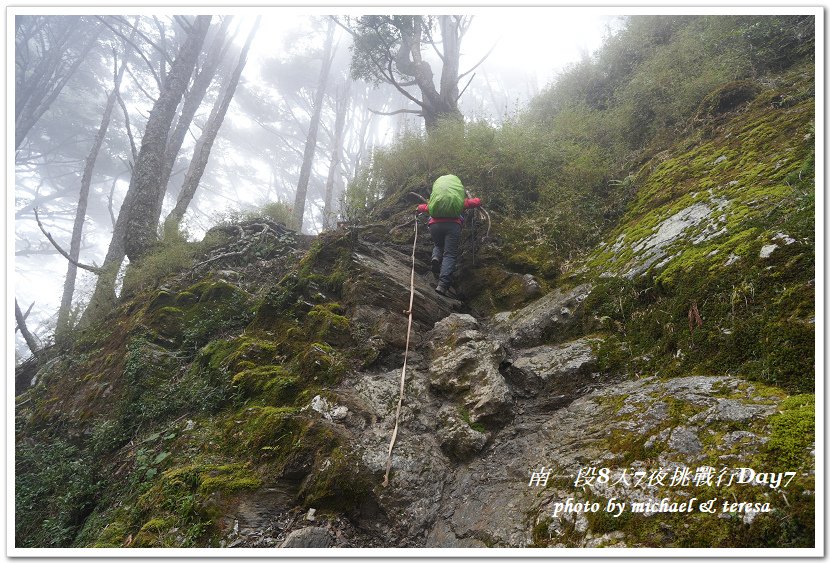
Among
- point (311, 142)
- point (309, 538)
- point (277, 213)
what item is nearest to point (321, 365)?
point (309, 538)

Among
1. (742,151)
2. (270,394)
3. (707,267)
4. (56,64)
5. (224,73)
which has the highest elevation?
(224,73)

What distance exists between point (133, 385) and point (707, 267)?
19.0 ft

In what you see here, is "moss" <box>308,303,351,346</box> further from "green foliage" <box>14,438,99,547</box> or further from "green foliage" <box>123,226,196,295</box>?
"green foliage" <box>123,226,196,295</box>

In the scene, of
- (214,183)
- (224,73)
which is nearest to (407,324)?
(224,73)

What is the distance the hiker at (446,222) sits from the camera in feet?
19.1

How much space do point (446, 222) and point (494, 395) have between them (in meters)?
3.06

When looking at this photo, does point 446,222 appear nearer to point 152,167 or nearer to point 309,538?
point 309,538

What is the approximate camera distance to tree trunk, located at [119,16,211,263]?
7.43 metres

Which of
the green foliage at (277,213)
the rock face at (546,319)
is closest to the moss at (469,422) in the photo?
the rock face at (546,319)

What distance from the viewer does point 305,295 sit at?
205 inches

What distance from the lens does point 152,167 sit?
7.89m

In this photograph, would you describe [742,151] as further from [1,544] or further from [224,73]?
[224,73]

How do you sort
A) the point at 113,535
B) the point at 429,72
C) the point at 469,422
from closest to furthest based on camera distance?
the point at 113,535 → the point at 469,422 → the point at 429,72

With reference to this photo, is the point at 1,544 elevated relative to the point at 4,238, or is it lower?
lower
